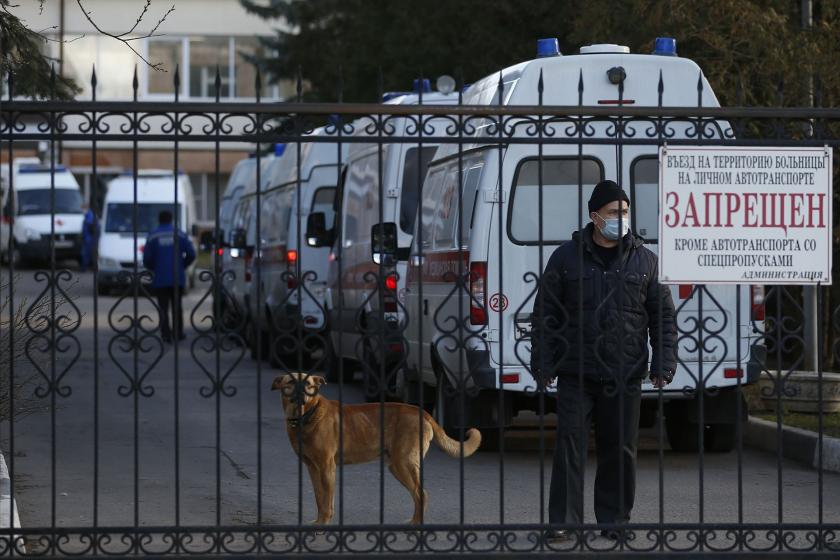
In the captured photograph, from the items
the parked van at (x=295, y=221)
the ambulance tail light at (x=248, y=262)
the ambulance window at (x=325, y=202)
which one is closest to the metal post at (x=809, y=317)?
the parked van at (x=295, y=221)

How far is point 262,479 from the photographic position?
35.5ft

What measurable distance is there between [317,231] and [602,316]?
10.7m

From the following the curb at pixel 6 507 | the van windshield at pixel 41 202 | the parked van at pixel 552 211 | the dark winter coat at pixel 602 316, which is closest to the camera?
the curb at pixel 6 507

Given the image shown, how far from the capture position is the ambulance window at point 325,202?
756 inches

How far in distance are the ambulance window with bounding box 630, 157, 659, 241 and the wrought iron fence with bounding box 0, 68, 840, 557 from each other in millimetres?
18

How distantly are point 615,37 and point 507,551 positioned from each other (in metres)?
9.90

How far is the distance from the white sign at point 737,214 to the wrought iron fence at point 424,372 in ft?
0.43

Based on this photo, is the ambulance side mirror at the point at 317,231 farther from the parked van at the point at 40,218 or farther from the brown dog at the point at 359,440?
the parked van at the point at 40,218

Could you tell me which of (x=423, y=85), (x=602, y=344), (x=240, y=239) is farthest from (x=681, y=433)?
(x=240, y=239)

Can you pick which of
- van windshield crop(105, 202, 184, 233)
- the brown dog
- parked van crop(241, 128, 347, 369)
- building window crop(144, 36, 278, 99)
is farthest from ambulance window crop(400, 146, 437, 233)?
building window crop(144, 36, 278, 99)

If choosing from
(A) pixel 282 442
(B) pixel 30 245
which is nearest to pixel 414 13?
(A) pixel 282 442

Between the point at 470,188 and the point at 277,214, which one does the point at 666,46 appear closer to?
the point at 470,188

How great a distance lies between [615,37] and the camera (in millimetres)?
16297

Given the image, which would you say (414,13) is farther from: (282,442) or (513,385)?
(513,385)
